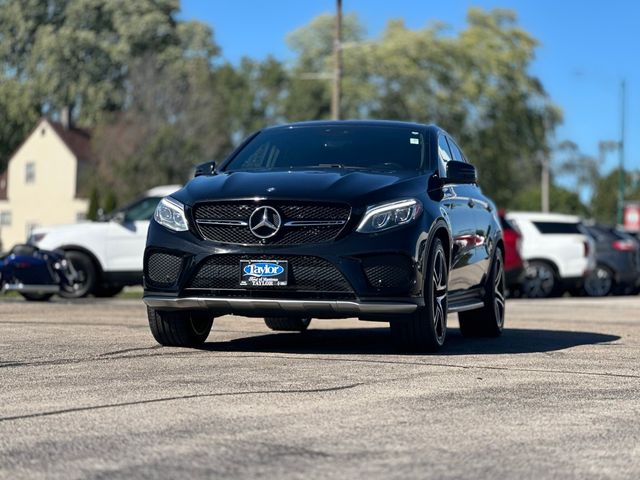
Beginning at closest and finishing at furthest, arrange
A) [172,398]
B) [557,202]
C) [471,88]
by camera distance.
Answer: [172,398], [471,88], [557,202]

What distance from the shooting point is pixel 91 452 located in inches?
211

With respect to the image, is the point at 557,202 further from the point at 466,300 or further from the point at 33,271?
the point at 466,300

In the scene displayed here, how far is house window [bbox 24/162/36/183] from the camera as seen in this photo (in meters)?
82.8

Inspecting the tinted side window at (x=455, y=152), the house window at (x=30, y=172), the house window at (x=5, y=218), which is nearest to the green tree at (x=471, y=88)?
the house window at (x=30, y=172)

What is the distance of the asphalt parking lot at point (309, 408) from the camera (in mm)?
5234

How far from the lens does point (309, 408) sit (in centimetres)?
666

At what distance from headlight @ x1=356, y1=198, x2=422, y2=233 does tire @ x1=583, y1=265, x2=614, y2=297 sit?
71.9ft

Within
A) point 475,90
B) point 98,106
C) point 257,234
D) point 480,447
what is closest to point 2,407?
point 480,447

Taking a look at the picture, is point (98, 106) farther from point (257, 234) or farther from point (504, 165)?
point (257, 234)

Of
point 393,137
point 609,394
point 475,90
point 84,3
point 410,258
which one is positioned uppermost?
point 84,3

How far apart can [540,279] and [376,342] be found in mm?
17586

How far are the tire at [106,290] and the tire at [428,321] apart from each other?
1227cm

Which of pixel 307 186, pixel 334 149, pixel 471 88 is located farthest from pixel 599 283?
pixel 471 88

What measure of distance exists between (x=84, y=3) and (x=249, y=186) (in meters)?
72.2
